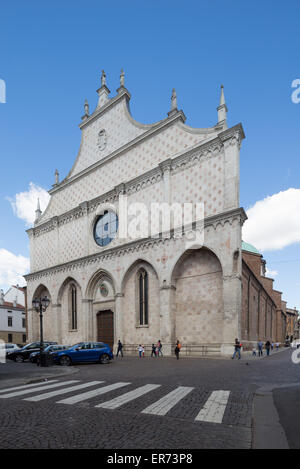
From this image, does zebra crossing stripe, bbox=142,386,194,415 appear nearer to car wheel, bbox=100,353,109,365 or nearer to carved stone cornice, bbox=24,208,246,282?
car wheel, bbox=100,353,109,365

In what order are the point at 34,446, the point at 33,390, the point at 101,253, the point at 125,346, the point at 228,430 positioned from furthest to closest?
the point at 101,253 < the point at 125,346 < the point at 33,390 < the point at 228,430 < the point at 34,446

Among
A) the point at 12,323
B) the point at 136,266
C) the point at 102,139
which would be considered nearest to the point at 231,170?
the point at 136,266

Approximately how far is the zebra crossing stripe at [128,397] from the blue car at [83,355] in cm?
951

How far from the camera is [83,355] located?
57.6 ft

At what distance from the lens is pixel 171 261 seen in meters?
22.8

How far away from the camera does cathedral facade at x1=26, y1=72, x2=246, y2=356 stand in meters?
20.6

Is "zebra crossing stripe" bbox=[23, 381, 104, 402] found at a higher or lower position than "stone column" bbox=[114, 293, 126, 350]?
higher

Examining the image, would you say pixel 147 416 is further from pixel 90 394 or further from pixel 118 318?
pixel 118 318

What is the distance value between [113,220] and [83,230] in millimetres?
4760

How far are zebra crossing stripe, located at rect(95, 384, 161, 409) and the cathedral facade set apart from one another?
11.5 m

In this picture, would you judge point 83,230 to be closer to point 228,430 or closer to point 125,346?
point 125,346

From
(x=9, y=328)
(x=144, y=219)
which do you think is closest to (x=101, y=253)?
(x=144, y=219)

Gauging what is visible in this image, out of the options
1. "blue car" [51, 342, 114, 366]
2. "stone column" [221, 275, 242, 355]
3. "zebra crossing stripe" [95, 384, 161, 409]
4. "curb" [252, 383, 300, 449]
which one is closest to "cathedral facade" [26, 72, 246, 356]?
"stone column" [221, 275, 242, 355]

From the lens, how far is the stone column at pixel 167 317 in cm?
2181
